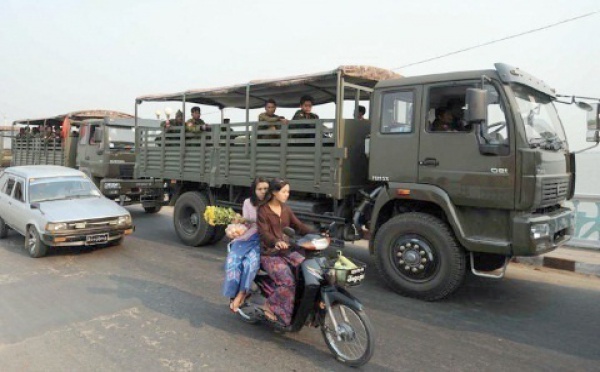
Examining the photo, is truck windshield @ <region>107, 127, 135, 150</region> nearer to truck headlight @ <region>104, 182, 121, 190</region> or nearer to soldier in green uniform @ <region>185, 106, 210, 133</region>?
truck headlight @ <region>104, 182, 121, 190</region>

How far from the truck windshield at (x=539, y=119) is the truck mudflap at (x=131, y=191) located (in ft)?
27.1

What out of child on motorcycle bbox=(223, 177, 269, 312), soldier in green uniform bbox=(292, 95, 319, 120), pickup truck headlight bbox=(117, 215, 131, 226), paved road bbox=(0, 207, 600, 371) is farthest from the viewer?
pickup truck headlight bbox=(117, 215, 131, 226)

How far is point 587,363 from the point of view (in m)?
3.54

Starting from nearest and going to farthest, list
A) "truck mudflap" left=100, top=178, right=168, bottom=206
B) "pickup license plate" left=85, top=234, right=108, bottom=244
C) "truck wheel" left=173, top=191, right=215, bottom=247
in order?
"pickup license plate" left=85, top=234, right=108, bottom=244 < "truck wheel" left=173, top=191, right=215, bottom=247 < "truck mudflap" left=100, top=178, right=168, bottom=206

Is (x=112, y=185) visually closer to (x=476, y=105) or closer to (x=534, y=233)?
(x=476, y=105)

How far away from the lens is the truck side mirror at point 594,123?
509 centimetres

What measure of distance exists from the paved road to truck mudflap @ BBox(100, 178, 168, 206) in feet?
14.4

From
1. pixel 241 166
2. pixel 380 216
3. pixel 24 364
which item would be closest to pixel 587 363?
pixel 380 216

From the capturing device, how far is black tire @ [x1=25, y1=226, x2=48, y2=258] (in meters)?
6.76

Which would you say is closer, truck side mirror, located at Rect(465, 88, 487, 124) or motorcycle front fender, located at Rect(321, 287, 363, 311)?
motorcycle front fender, located at Rect(321, 287, 363, 311)

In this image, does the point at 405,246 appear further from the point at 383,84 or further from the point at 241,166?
the point at 241,166

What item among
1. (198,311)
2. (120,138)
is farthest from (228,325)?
(120,138)

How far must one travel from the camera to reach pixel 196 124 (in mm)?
7906

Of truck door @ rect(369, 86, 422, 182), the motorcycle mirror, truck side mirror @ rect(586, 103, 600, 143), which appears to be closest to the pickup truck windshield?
truck door @ rect(369, 86, 422, 182)
